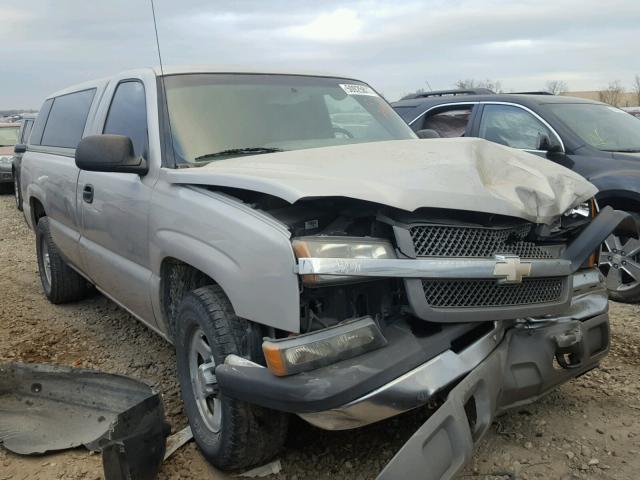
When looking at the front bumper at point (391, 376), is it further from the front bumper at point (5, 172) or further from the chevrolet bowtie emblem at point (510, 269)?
the front bumper at point (5, 172)

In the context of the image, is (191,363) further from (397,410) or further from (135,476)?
(397,410)

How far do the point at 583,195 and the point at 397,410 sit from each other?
1437 mm

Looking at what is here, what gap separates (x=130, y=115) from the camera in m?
3.94

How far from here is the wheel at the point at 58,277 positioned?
18.1 ft

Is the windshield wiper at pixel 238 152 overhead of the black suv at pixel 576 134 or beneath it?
overhead

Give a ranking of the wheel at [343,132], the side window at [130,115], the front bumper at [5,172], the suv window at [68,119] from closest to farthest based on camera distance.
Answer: the side window at [130,115]
the wheel at [343,132]
the suv window at [68,119]
the front bumper at [5,172]

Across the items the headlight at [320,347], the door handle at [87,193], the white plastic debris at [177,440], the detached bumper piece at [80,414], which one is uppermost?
the door handle at [87,193]

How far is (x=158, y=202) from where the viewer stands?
3.20 meters

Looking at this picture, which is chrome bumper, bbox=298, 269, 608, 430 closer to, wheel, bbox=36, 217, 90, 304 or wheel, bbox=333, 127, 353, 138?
wheel, bbox=333, 127, 353, 138

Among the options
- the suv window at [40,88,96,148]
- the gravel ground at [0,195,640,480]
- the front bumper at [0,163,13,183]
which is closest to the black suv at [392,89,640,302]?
the gravel ground at [0,195,640,480]

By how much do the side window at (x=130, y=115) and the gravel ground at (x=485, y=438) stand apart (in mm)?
1534

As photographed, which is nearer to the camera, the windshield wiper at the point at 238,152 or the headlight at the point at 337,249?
the headlight at the point at 337,249

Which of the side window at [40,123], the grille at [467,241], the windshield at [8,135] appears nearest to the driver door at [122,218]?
the grille at [467,241]

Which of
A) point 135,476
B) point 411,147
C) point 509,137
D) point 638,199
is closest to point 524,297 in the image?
point 411,147
